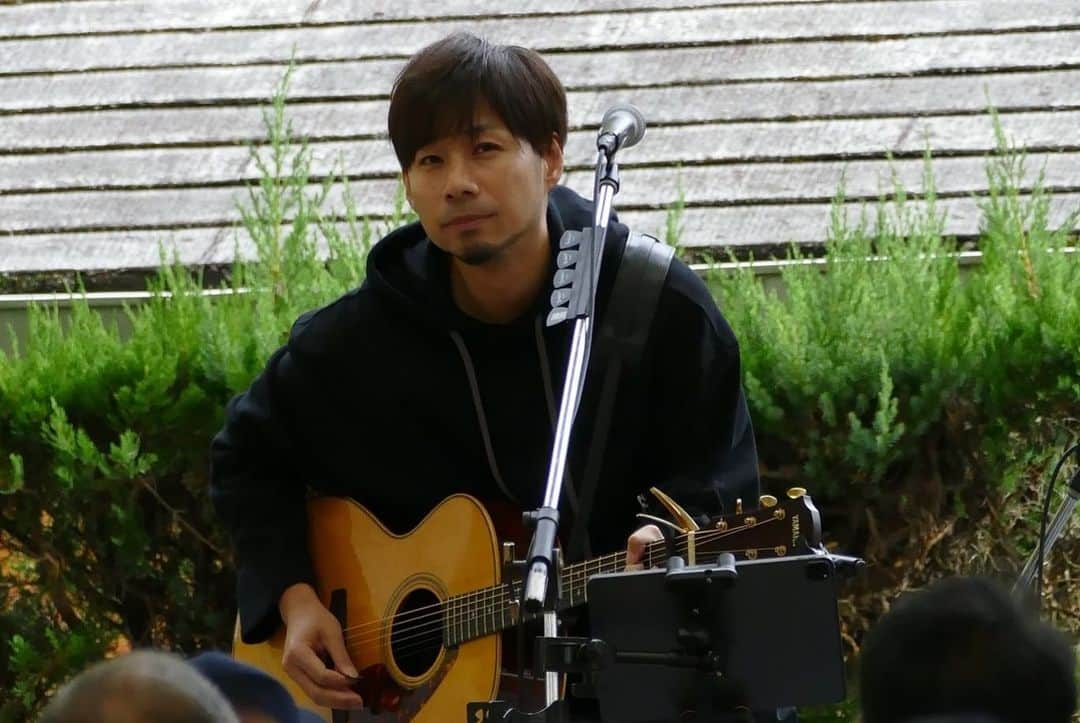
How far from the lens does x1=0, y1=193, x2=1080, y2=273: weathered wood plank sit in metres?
6.09

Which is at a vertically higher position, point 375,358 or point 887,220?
point 887,220

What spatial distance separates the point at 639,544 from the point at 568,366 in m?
0.36

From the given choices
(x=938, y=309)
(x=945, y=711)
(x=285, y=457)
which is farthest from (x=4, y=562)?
(x=945, y=711)

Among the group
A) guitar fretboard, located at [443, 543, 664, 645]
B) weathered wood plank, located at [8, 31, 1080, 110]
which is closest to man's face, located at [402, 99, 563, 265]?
guitar fretboard, located at [443, 543, 664, 645]

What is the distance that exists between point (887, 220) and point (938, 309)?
0.64 metres

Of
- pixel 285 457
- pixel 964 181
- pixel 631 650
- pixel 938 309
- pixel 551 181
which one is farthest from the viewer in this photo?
pixel 964 181

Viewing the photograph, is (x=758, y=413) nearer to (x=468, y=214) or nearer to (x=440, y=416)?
(x=440, y=416)

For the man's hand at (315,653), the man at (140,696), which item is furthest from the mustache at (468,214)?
the man at (140,696)

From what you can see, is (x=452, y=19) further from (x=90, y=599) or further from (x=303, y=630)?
(x=303, y=630)

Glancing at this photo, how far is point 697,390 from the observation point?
13.0 feet

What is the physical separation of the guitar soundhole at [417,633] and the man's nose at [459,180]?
0.85 meters

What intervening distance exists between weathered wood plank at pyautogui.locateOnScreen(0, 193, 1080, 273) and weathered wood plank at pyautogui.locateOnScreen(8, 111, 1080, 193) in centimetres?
28

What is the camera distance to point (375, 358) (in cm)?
433

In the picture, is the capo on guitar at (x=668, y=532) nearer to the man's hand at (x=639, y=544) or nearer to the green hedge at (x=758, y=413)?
the man's hand at (x=639, y=544)
